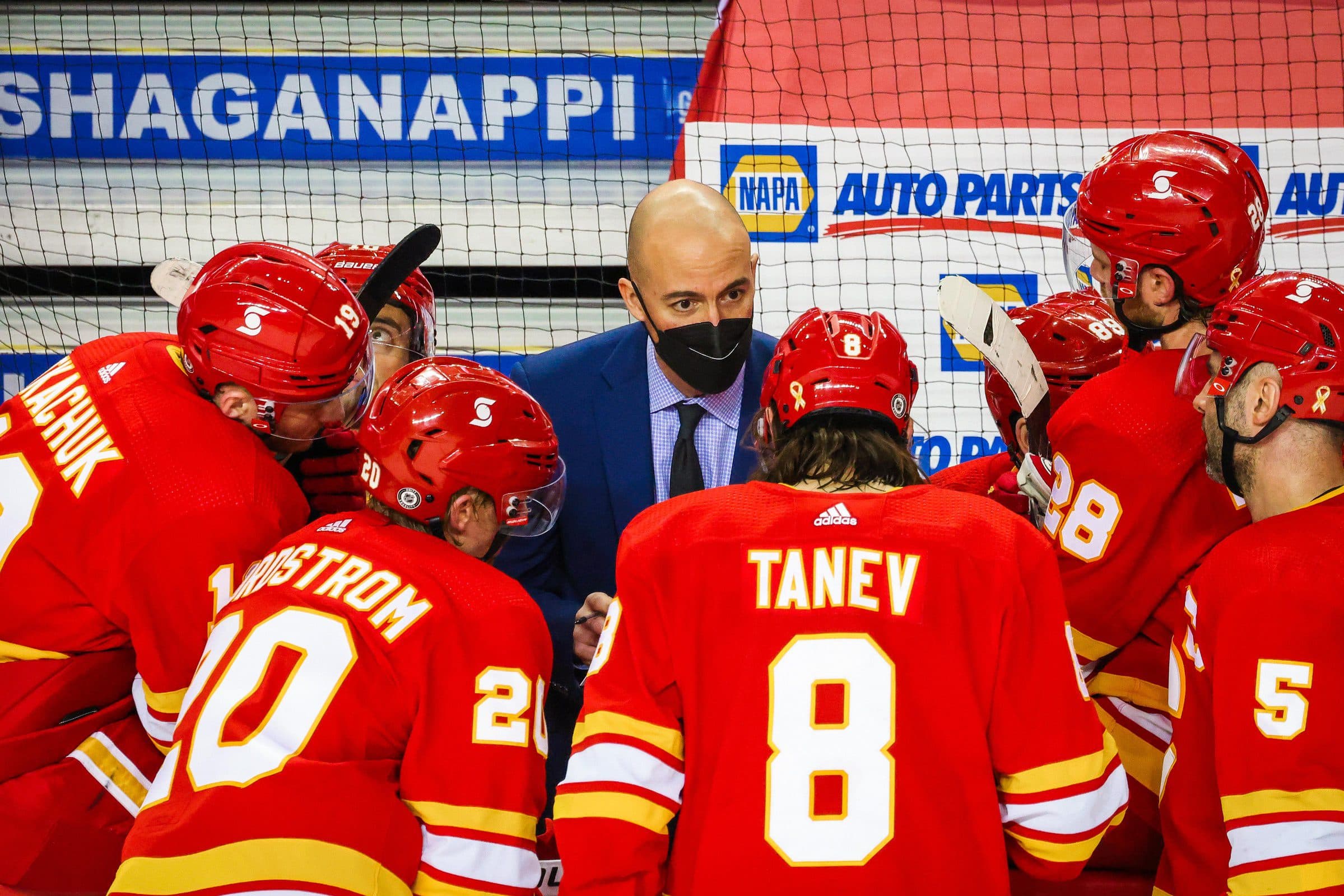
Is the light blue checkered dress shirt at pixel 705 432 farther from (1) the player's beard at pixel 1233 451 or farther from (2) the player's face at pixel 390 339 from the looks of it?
(1) the player's beard at pixel 1233 451

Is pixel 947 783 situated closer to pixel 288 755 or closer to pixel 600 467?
pixel 288 755

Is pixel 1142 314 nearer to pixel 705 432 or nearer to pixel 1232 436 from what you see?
pixel 1232 436

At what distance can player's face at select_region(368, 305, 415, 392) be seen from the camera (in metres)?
3.74

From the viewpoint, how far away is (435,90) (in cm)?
703

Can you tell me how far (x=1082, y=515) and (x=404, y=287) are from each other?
225cm

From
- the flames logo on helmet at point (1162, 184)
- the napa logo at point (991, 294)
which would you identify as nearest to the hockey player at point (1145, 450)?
the flames logo on helmet at point (1162, 184)

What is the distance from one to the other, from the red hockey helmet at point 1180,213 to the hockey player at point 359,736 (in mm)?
1614

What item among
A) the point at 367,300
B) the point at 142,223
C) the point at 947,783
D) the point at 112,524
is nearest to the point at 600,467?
the point at 367,300

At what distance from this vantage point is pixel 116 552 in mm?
2520

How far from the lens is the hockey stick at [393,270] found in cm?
346

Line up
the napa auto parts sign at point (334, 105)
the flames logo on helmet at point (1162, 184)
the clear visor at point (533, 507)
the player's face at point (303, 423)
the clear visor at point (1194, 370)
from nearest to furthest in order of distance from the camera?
the clear visor at point (1194, 370), the clear visor at point (533, 507), the flames logo on helmet at point (1162, 184), the player's face at point (303, 423), the napa auto parts sign at point (334, 105)

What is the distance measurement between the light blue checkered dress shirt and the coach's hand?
527 millimetres

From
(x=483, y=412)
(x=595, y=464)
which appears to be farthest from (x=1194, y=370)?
(x=595, y=464)

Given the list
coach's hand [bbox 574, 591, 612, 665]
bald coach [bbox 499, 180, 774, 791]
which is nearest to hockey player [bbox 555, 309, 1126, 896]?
coach's hand [bbox 574, 591, 612, 665]
